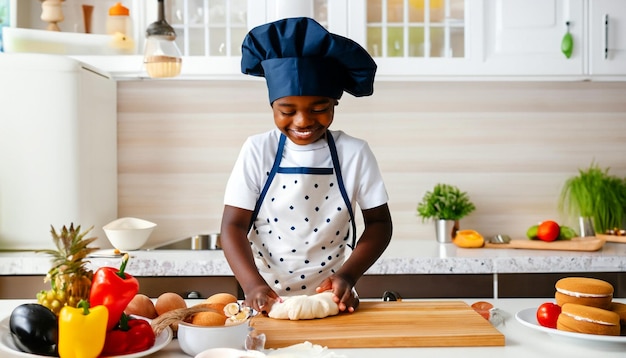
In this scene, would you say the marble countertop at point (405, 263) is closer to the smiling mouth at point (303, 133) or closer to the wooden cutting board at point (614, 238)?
the wooden cutting board at point (614, 238)

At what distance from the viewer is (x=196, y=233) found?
301 centimetres

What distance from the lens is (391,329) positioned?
1279 mm

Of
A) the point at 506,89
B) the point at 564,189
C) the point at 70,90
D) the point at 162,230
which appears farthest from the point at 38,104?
the point at 564,189

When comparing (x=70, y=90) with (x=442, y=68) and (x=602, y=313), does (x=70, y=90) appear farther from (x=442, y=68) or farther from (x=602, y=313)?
(x=602, y=313)

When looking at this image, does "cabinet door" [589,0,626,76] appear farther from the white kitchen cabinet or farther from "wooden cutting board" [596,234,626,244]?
the white kitchen cabinet

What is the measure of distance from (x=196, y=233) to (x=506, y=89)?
143cm

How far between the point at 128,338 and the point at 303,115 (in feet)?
1.90

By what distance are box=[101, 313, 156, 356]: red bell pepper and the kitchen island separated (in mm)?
1234

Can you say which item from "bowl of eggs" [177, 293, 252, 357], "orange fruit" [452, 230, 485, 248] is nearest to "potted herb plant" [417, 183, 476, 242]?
"orange fruit" [452, 230, 485, 248]

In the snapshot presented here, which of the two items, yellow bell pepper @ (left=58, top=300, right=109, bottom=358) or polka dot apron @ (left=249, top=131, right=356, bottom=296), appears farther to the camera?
polka dot apron @ (left=249, top=131, right=356, bottom=296)

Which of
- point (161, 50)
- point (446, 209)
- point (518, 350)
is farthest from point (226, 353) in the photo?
point (446, 209)

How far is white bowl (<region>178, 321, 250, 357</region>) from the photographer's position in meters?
1.14

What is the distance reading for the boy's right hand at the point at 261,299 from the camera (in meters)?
1.36

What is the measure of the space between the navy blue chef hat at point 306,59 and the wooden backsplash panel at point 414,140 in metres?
1.48
